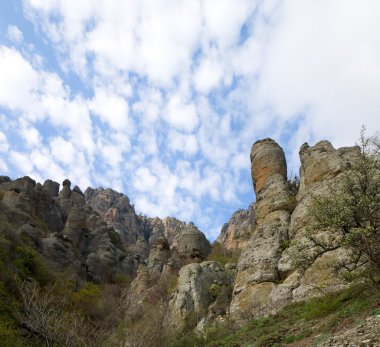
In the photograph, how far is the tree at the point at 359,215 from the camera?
15.4 m

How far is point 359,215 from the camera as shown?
16594 mm

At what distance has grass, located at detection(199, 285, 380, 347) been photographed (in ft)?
47.7

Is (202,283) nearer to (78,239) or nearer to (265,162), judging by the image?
(265,162)

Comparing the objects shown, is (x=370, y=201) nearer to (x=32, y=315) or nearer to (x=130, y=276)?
(x=32, y=315)

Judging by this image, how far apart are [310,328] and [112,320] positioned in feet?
99.9

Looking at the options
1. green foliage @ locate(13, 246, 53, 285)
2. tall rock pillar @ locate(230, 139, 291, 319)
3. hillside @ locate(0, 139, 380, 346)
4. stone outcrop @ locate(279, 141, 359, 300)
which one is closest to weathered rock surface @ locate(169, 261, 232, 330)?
hillside @ locate(0, 139, 380, 346)

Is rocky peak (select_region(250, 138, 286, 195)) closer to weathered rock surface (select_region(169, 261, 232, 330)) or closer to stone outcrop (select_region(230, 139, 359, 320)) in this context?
stone outcrop (select_region(230, 139, 359, 320))

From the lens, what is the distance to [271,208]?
37625 millimetres

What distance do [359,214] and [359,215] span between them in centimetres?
5

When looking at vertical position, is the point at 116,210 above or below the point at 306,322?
above

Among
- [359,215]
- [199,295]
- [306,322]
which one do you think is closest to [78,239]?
[199,295]

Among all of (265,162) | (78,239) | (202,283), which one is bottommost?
(202,283)

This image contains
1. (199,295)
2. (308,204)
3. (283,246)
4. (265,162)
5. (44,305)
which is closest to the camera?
(44,305)

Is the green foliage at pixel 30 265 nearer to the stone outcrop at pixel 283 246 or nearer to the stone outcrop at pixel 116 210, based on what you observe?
the stone outcrop at pixel 283 246
